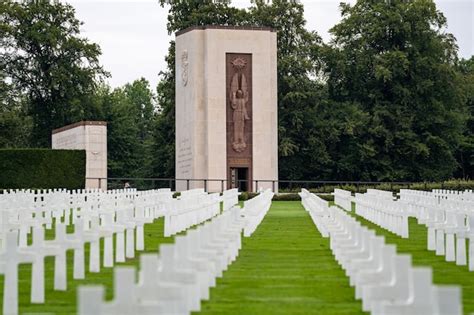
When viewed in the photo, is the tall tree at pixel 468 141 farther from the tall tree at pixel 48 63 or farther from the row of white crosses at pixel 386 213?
the row of white crosses at pixel 386 213

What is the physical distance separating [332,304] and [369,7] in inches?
2762

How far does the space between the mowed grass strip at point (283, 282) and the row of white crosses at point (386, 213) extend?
2.65 meters

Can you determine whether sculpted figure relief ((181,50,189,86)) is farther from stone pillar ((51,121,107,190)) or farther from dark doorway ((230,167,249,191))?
stone pillar ((51,121,107,190))

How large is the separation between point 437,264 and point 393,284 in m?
9.71

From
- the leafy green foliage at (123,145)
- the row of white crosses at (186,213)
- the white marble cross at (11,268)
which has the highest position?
the leafy green foliage at (123,145)

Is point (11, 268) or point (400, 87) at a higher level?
point (400, 87)

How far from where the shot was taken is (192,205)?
31.0 metres

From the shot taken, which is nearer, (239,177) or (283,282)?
(283,282)

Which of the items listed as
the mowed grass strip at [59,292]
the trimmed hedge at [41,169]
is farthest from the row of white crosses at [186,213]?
the trimmed hedge at [41,169]

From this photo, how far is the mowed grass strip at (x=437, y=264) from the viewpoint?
14.8 metres

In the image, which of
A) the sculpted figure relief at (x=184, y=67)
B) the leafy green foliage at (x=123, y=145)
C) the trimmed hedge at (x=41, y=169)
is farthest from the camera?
the leafy green foliage at (x=123, y=145)

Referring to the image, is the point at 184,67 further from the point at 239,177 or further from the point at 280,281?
the point at 280,281

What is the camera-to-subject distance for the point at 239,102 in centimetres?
7162

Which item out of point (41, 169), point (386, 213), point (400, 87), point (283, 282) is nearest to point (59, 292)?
point (283, 282)
